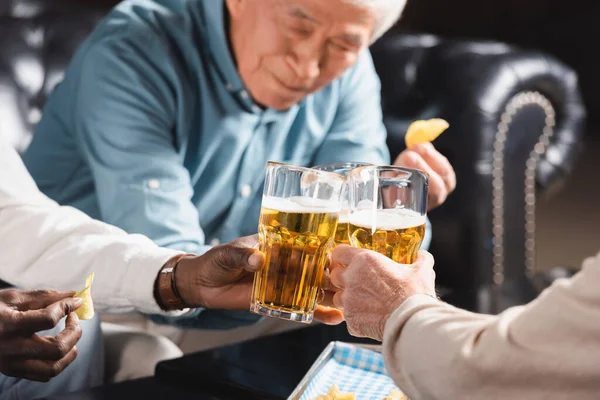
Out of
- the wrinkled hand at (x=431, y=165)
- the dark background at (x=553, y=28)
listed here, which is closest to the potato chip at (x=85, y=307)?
the wrinkled hand at (x=431, y=165)

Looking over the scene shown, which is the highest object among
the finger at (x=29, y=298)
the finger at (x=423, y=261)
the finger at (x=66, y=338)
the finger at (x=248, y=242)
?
the finger at (x=423, y=261)

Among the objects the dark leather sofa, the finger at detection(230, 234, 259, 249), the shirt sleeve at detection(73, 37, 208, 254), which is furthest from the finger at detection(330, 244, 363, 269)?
the dark leather sofa

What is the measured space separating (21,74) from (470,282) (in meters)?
0.83

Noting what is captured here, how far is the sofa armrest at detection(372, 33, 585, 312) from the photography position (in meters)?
1.54

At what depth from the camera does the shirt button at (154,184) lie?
1044 millimetres

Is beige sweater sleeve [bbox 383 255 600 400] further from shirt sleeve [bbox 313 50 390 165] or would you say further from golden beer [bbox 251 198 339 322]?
shirt sleeve [bbox 313 50 390 165]

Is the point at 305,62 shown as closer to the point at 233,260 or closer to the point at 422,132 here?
the point at 422,132

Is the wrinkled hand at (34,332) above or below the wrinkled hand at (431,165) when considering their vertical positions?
below

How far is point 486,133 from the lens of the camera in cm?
155

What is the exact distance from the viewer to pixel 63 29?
1263 mm

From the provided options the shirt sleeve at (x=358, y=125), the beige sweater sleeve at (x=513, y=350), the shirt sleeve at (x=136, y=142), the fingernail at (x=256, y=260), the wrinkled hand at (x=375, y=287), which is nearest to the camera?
the beige sweater sleeve at (x=513, y=350)

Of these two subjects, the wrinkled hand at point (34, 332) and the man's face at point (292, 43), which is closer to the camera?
the wrinkled hand at point (34, 332)

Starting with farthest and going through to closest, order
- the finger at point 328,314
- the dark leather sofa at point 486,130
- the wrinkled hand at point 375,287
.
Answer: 1. the dark leather sofa at point 486,130
2. the finger at point 328,314
3. the wrinkled hand at point 375,287

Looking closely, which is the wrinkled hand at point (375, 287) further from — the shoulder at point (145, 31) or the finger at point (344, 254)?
the shoulder at point (145, 31)
